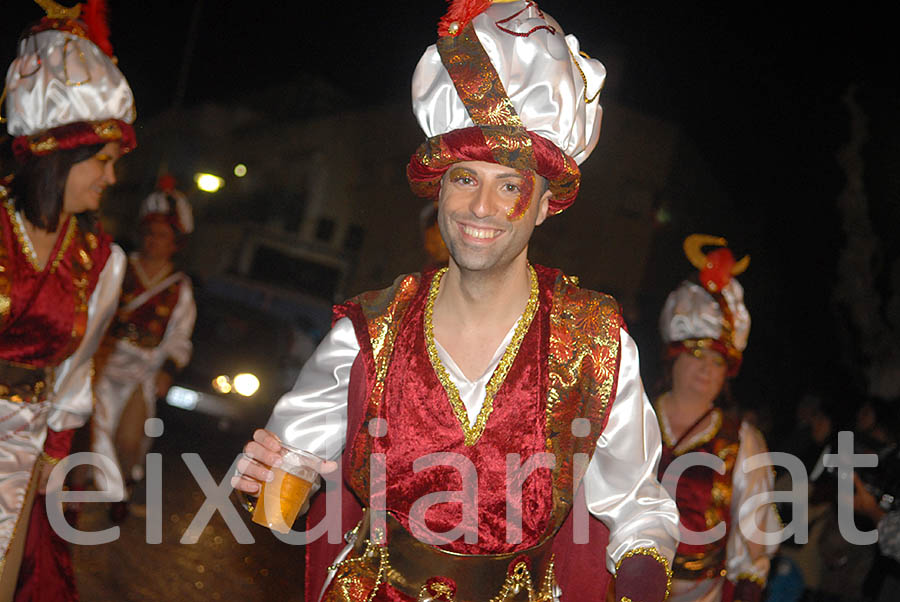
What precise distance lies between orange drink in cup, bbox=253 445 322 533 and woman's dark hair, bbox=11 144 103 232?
181 cm

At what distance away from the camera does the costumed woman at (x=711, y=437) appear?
4668 mm

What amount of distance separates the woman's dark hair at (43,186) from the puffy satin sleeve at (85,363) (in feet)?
1.10

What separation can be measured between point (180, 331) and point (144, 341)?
0.30 m

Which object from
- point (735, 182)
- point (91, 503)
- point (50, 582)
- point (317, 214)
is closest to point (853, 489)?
point (50, 582)

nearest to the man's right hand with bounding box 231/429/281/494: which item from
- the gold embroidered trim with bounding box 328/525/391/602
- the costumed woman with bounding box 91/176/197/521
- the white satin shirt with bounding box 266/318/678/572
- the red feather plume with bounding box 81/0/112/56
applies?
the white satin shirt with bounding box 266/318/678/572

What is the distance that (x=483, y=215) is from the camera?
8.43ft

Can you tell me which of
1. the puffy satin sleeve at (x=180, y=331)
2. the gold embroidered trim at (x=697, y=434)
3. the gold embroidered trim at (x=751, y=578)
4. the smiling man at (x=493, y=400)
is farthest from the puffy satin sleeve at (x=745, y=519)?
the puffy satin sleeve at (x=180, y=331)

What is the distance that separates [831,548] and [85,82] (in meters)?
5.73

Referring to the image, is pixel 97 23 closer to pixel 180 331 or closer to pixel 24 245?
pixel 24 245

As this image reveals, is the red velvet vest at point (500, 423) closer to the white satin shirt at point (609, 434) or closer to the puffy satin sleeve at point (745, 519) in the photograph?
the white satin shirt at point (609, 434)

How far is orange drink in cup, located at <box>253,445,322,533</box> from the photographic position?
8.42 ft

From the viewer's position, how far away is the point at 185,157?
87.4 ft

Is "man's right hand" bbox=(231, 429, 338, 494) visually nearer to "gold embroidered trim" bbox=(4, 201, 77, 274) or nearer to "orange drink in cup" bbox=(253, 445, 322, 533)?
"orange drink in cup" bbox=(253, 445, 322, 533)

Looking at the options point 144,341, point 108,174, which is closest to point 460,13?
point 108,174
